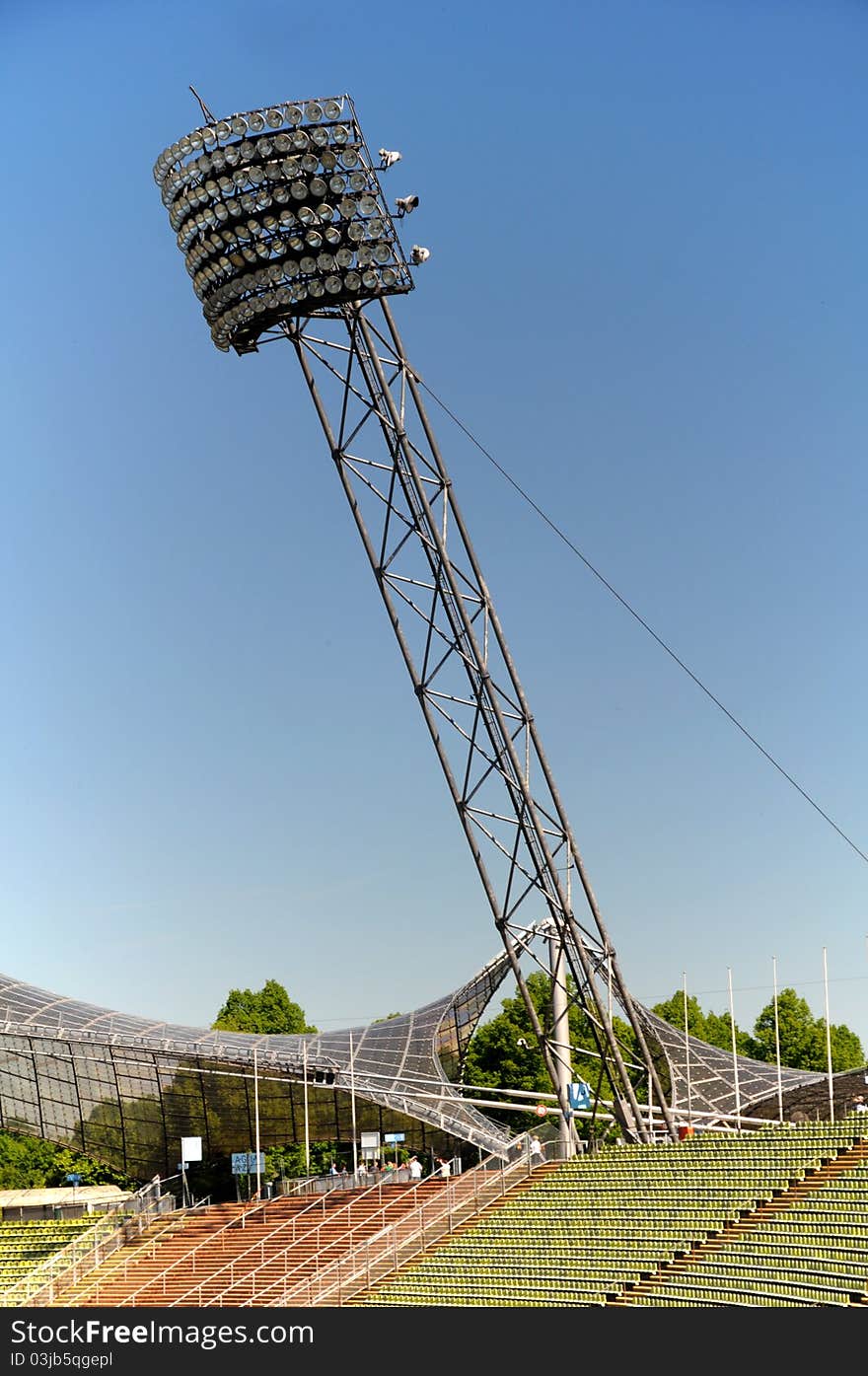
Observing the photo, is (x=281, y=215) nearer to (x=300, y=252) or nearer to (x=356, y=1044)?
(x=300, y=252)

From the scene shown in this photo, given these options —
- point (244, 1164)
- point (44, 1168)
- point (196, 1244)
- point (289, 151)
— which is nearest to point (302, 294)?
point (289, 151)

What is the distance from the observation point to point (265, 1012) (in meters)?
107

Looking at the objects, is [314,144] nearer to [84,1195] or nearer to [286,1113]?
[286,1113]

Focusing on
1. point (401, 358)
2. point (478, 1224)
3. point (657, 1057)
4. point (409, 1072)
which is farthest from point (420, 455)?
point (657, 1057)

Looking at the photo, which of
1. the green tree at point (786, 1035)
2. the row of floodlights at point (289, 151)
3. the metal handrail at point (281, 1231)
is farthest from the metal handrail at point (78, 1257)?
the green tree at point (786, 1035)

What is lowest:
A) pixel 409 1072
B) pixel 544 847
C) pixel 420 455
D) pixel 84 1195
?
pixel 84 1195

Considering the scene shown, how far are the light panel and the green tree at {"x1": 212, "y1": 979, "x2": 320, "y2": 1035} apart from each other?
239 feet

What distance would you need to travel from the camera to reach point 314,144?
36.6 metres

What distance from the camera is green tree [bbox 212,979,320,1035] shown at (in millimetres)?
105125

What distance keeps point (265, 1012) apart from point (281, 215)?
7665cm

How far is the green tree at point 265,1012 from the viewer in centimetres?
10512

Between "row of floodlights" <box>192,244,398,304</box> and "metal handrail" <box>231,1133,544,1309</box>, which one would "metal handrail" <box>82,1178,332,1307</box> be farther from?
"row of floodlights" <box>192,244,398,304</box>

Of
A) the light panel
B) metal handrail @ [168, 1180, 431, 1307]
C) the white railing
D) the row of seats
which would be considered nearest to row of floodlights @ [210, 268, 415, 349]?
the light panel

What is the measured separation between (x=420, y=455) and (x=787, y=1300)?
2099 cm
